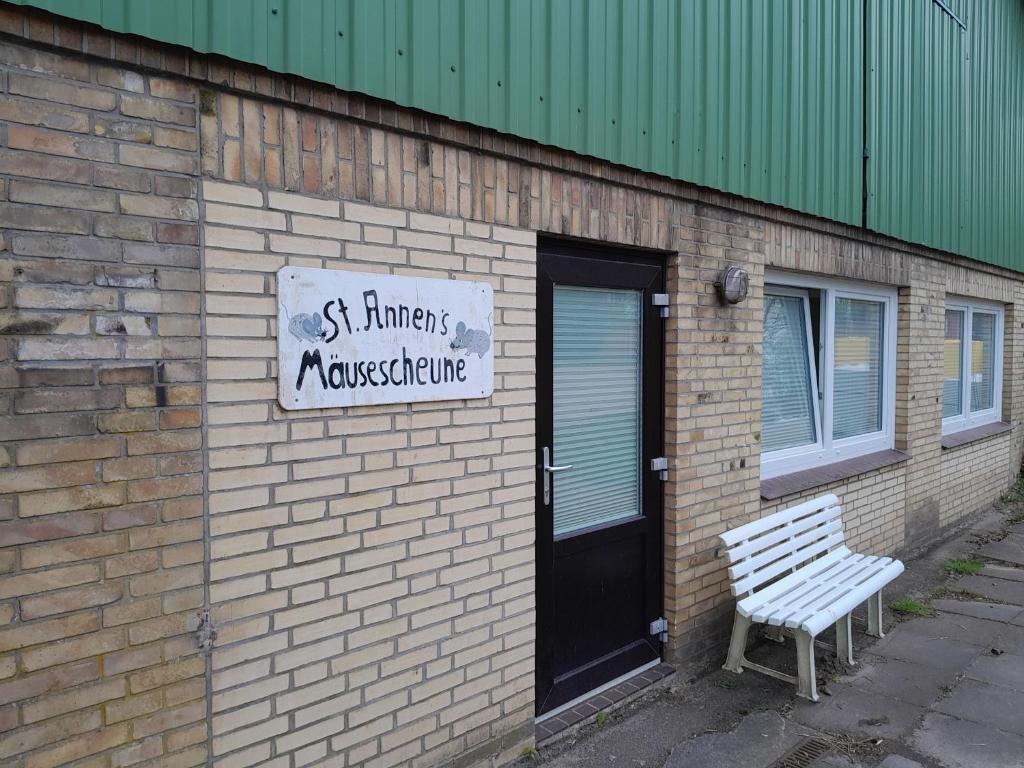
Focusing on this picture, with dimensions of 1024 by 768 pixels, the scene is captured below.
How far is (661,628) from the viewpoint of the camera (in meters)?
4.28

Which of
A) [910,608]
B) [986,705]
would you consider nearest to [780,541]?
[986,705]

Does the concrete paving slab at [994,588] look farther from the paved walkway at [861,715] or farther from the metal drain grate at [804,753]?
the metal drain grate at [804,753]

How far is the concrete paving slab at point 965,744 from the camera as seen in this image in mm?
3486

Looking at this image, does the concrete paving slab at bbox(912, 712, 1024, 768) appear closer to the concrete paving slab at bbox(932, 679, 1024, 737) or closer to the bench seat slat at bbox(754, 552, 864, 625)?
the concrete paving slab at bbox(932, 679, 1024, 737)

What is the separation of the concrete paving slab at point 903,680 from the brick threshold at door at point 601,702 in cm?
100

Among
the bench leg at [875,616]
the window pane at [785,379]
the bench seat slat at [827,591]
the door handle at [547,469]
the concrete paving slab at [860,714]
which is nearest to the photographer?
the door handle at [547,469]

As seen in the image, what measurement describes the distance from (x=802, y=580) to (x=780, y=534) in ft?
0.93

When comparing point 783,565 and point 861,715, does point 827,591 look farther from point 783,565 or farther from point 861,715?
point 861,715

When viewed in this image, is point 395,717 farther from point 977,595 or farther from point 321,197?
point 977,595

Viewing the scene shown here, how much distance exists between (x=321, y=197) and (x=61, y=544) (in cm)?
135

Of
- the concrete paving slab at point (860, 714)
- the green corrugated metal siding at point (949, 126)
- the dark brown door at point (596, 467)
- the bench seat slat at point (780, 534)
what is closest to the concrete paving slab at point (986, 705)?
the concrete paving slab at point (860, 714)

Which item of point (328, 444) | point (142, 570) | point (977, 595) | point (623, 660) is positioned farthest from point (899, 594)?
point (142, 570)

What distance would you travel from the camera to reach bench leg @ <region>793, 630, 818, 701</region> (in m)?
3.98

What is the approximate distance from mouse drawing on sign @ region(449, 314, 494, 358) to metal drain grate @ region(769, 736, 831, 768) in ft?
7.53
